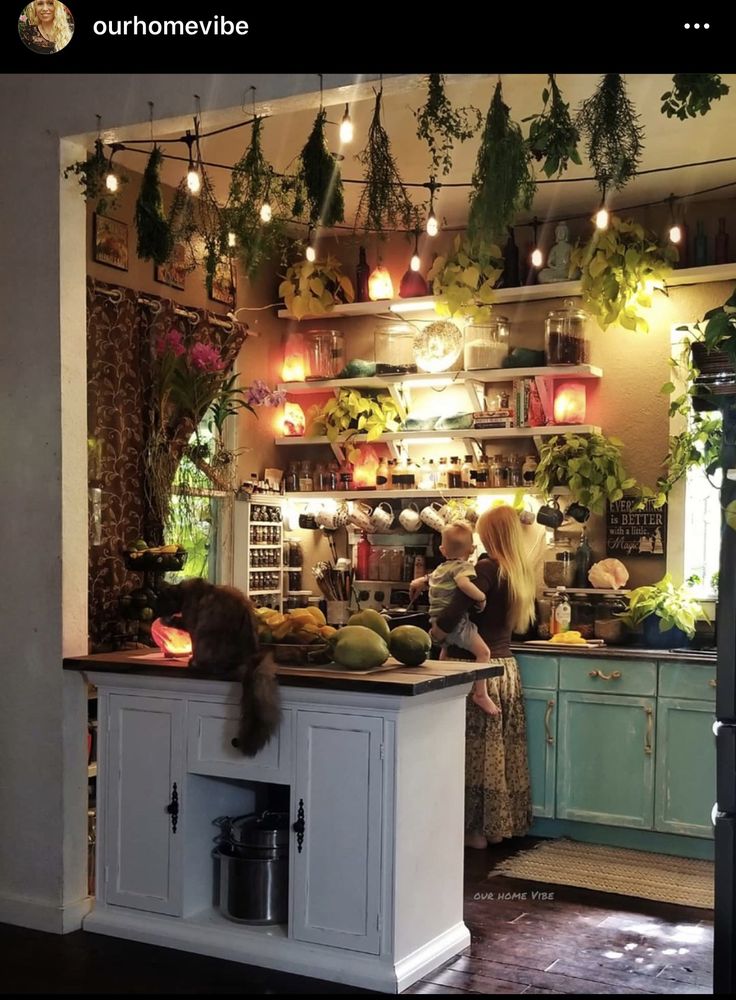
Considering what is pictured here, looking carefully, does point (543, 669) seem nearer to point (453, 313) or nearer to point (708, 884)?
point (708, 884)

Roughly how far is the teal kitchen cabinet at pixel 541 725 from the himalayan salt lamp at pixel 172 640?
6.79 ft

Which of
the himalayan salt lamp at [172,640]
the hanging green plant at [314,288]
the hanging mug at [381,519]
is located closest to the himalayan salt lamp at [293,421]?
the hanging green plant at [314,288]

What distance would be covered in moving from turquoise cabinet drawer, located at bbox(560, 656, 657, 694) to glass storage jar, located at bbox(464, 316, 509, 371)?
1.77 m

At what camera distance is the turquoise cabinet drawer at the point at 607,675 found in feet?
19.1

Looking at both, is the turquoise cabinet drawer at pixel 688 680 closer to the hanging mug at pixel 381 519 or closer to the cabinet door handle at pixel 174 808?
the hanging mug at pixel 381 519

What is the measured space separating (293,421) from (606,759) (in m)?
2.81

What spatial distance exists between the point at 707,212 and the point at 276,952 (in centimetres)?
441

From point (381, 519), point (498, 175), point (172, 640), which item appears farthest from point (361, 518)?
point (498, 175)

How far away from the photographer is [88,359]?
570cm

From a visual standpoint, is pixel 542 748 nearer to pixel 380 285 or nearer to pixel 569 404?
pixel 569 404

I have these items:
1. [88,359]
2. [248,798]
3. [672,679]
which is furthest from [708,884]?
[88,359]

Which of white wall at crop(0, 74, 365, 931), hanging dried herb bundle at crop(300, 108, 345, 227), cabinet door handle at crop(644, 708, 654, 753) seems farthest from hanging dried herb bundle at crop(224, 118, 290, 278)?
cabinet door handle at crop(644, 708, 654, 753)
